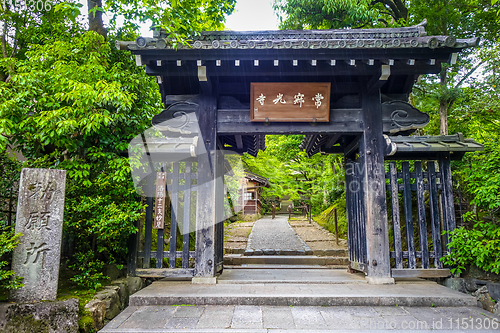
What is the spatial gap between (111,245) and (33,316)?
1707mm

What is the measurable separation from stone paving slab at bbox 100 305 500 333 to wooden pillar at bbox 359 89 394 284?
3.58 ft

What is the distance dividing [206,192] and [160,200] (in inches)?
39.3

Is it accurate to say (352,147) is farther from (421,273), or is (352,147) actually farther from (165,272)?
(165,272)

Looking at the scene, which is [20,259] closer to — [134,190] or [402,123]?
[134,190]

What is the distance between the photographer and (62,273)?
5414 mm

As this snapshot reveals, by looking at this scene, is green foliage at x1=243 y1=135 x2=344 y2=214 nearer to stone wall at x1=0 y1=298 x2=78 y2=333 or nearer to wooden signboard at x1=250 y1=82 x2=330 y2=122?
wooden signboard at x1=250 y1=82 x2=330 y2=122

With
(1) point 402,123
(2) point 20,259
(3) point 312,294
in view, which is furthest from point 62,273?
(1) point 402,123

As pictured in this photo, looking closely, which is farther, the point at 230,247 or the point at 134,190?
the point at 230,247

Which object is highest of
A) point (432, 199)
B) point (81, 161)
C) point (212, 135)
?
point (212, 135)

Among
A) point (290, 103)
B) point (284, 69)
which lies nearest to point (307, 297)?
point (290, 103)

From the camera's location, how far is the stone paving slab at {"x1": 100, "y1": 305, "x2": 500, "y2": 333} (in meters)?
3.97

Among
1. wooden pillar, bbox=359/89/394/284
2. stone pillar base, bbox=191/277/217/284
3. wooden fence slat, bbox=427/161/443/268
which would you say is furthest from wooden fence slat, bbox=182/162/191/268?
wooden fence slat, bbox=427/161/443/268

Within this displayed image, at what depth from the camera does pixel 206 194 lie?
5.98 meters

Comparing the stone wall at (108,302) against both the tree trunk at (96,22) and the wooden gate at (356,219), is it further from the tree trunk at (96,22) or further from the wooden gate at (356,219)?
the tree trunk at (96,22)
